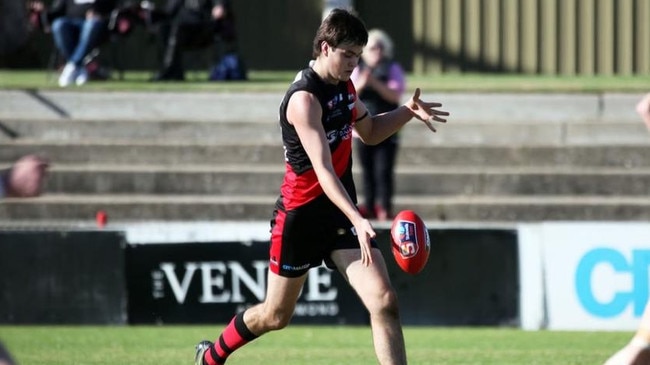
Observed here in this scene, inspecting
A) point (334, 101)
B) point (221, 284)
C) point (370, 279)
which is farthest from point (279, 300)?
point (221, 284)

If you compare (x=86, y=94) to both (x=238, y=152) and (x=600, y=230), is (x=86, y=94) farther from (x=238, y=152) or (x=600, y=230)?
(x=600, y=230)

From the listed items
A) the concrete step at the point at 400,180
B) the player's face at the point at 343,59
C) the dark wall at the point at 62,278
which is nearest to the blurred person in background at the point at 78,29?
the concrete step at the point at 400,180

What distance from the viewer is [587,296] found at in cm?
1259

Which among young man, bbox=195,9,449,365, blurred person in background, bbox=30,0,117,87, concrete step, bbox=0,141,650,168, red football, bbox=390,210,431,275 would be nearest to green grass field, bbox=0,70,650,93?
blurred person in background, bbox=30,0,117,87

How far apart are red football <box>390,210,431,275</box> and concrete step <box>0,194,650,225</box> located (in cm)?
791

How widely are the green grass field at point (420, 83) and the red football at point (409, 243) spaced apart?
932cm

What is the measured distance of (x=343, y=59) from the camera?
7.70 meters

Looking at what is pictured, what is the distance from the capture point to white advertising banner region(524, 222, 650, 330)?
12406mm

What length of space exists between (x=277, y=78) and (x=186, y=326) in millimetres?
7377

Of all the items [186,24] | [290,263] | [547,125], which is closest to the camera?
[290,263]

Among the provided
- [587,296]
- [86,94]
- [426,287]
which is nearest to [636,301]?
[587,296]

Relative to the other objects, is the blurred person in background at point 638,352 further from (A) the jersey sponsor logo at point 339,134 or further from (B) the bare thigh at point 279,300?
(B) the bare thigh at point 279,300

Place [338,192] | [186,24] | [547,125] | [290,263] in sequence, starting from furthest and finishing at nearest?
[186,24] → [547,125] → [290,263] → [338,192]

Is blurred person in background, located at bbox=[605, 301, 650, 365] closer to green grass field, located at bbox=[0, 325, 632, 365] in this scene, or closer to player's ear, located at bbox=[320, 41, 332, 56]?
player's ear, located at bbox=[320, 41, 332, 56]
